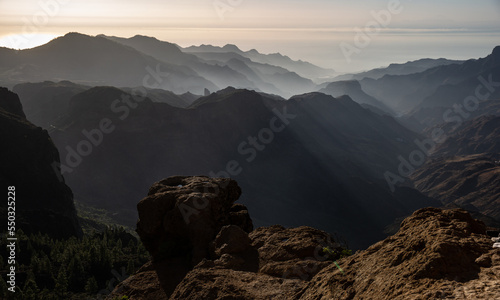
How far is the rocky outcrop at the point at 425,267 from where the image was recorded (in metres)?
→ 10.9

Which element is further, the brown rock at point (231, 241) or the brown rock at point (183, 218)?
the brown rock at point (183, 218)

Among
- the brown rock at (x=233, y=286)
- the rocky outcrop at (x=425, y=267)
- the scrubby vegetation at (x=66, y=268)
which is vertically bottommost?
the rocky outcrop at (x=425, y=267)

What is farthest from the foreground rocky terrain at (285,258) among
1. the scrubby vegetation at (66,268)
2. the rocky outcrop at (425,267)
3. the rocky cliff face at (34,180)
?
the rocky cliff face at (34,180)

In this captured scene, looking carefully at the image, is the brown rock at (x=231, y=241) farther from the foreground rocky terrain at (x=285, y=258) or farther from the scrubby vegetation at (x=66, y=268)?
the scrubby vegetation at (x=66, y=268)

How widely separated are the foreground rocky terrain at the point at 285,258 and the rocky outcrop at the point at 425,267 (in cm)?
3

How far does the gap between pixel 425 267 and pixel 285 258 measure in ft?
46.2

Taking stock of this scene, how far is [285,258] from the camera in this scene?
2536cm

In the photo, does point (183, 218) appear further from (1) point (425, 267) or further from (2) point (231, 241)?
(1) point (425, 267)

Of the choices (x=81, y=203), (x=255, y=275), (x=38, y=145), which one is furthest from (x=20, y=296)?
(x=81, y=203)

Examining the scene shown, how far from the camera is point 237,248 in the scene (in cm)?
2769

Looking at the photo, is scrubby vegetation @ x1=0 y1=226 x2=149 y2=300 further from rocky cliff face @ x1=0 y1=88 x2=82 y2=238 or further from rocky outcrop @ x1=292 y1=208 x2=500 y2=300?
rocky outcrop @ x1=292 y1=208 x2=500 y2=300

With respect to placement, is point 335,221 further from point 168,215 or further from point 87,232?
point 168,215

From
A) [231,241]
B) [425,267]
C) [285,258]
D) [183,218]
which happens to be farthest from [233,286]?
[183,218]

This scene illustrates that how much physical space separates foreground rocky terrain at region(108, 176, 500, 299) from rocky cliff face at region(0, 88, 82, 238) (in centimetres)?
10312
